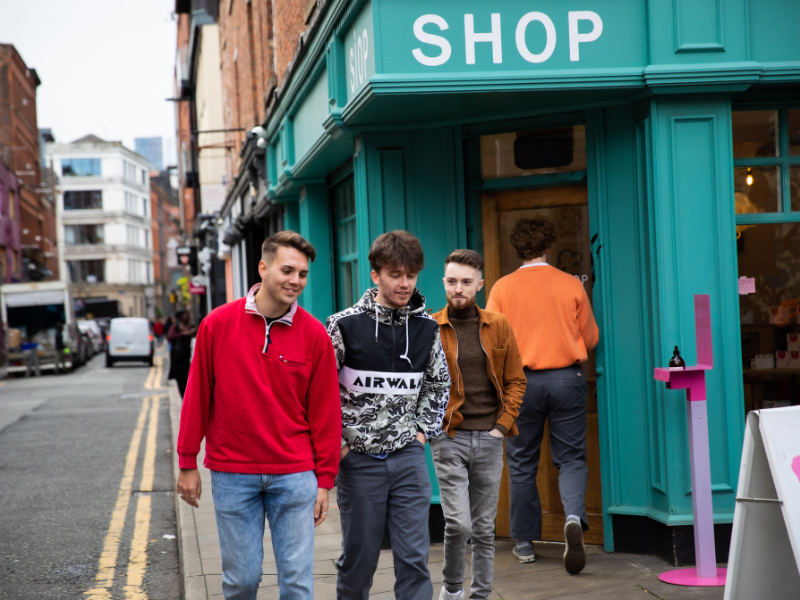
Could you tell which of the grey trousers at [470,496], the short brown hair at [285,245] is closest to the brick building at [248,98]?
the short brown hair at [285,245]

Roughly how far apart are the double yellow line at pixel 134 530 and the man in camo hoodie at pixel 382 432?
2570 mm

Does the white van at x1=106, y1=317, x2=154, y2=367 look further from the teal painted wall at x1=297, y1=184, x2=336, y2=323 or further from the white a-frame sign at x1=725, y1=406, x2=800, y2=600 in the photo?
the white a-frame sign at x1=725, y1=406, x2=800, y2=600

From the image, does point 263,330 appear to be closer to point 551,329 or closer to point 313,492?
point 313,492

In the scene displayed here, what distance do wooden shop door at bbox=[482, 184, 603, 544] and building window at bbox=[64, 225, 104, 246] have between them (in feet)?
281

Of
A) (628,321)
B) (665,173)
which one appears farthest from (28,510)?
(665,173)

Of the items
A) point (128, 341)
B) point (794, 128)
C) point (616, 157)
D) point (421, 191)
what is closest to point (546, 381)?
point (616, 157)

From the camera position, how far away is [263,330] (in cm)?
342

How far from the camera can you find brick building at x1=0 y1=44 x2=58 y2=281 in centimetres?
4919

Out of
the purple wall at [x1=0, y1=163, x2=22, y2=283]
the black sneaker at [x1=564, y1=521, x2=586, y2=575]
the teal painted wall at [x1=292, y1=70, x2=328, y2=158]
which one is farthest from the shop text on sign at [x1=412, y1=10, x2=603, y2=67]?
the purple wall at [x1=0, y1=163, x2=22, y2=283]

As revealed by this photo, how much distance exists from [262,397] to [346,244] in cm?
552

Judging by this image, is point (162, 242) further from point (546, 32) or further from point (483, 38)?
point (546, 32)

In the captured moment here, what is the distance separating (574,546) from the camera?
4.99 meters

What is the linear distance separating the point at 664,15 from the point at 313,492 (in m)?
3.63

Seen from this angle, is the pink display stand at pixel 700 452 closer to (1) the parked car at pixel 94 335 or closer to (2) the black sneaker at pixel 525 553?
(2) the black sneaker at pixel 525 553
